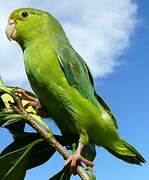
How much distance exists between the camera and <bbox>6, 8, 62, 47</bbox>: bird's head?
201 centimetres

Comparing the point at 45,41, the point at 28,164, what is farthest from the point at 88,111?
the point at 45,41

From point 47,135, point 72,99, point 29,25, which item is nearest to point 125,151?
point 72,99

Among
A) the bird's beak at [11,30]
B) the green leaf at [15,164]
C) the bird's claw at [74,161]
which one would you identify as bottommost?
the green leaf at [15,164]

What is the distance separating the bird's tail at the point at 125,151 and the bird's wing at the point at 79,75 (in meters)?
0.12

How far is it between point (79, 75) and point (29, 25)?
21.7 inches

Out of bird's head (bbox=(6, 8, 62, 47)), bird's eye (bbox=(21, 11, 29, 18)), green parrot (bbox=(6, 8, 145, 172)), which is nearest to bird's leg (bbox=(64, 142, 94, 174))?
green parrot (bbox=(6, 8, 145, 172))

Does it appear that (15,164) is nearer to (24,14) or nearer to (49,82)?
(49,82)

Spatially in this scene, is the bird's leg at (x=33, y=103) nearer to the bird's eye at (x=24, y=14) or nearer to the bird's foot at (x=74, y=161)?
the bird's foot at (x=74, y=161)

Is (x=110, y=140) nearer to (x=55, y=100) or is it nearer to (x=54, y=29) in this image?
(x=55, y=100)

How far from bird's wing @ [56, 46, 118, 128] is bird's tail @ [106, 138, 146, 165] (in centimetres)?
12

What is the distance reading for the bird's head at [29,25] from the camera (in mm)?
2012

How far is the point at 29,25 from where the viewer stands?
207 cm

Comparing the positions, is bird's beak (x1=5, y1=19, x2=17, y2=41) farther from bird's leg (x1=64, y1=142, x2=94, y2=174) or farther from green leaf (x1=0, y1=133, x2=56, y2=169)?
bird's leg (x1=64, y1=142, x2=94, y2=174)

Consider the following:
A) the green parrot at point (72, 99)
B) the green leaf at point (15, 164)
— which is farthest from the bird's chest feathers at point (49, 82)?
the green leaf at point (15, 164)
